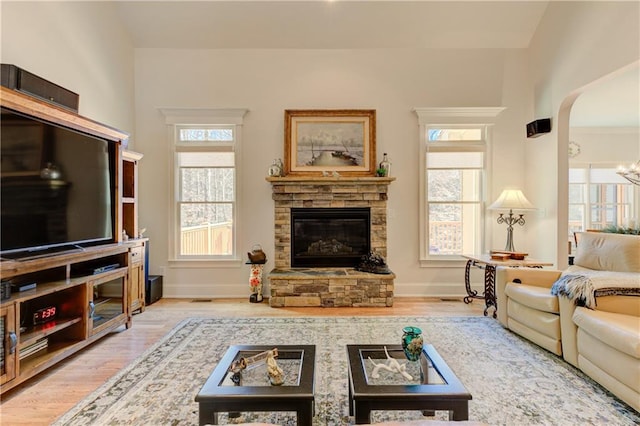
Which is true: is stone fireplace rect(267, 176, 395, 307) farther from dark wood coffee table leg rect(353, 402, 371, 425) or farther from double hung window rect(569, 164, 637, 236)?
double hung window rect(569, 164, 637, 236)

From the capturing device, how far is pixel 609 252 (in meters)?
2.93

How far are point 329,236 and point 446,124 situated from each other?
2.29 m

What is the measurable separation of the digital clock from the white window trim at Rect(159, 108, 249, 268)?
2.03m

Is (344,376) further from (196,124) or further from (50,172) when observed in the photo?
(196,124)

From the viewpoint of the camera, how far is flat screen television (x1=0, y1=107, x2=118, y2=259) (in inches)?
88.8

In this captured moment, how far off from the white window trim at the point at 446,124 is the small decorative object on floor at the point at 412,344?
3003mm

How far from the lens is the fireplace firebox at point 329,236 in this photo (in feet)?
15.3

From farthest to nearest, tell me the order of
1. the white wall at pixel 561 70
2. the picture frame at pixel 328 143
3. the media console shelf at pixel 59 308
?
the picture frame at pixel 328 143 < the white wall at pixel 561 70 < the media console shelf at pixel 59 308

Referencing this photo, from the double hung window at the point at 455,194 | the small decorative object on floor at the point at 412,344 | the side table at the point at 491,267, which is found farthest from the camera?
the double hung window at the point at 455,194

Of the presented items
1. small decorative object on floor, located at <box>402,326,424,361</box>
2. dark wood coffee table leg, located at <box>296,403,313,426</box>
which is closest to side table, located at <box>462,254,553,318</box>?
small decorative object on floor, located at <box>402,326,424,361</box>

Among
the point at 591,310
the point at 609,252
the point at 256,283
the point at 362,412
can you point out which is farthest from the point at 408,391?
the point at 256,283

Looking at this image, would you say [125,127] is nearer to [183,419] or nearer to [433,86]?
[183,419]

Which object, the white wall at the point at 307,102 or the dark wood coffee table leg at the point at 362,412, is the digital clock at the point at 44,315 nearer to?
the white wall at the point at 307,102

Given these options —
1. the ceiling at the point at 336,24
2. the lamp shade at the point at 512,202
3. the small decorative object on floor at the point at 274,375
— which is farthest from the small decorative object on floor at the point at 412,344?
the ceiling at the point at 336,24
